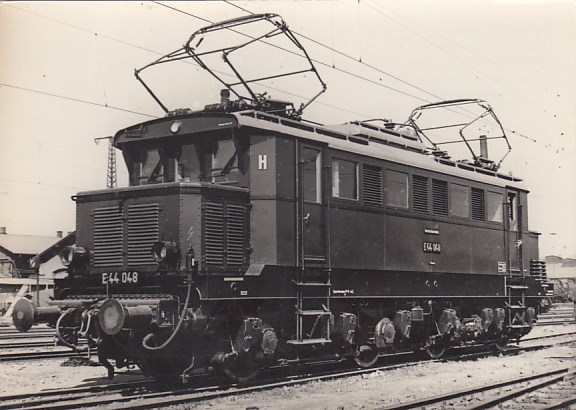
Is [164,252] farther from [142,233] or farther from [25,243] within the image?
[25,243]

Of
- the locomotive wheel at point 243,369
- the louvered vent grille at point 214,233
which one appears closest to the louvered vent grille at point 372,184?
the louvered vent grille at point 214,233

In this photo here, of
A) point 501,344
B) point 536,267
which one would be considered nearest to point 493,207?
point 536,267

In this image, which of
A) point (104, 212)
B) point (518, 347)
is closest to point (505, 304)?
point (518, 347)

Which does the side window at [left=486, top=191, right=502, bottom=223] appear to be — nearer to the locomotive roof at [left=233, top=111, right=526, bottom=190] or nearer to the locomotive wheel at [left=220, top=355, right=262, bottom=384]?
the locomotive roof at [left=233, top=111, right=526, bottom=190]

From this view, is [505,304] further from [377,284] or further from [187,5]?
[187,5]

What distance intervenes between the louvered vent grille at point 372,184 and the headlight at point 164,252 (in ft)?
14.4

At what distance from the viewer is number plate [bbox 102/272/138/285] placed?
35.3ft

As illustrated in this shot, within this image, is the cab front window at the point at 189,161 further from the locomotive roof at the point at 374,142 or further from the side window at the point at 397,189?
the side window at the point at 397,189

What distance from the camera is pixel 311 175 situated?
12469 mm

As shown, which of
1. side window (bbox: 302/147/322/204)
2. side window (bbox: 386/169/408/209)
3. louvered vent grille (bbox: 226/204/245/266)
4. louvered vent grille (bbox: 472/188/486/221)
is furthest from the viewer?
louvered vent grille (bbox: 472/188/486/221)

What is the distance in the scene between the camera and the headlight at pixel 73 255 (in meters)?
11.4

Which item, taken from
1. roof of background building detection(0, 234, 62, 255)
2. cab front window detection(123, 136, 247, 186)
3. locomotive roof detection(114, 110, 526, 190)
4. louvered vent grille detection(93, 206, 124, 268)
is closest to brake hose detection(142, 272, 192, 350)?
louvered vent grille detection(93, 206, 124, 268)

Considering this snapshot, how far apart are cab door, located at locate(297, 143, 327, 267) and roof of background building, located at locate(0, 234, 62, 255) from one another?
50679mm

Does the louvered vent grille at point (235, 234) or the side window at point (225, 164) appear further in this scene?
the side window at point (225, 164)
